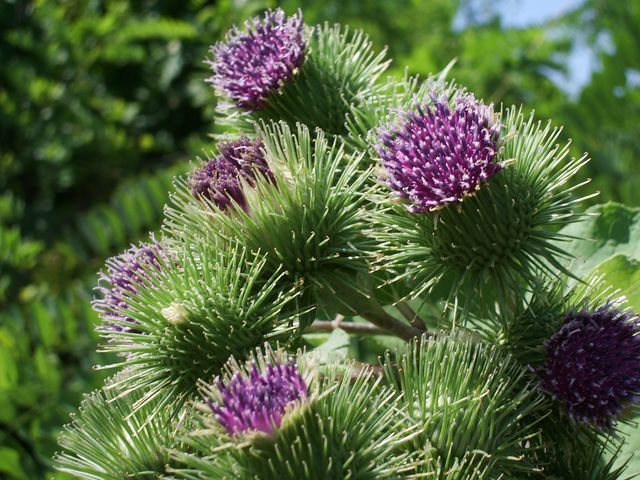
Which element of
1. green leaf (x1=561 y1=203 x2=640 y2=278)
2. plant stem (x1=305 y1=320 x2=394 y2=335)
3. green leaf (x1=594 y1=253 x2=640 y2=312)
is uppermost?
green leaf (x1=561 y1=203 x2=640 y2=278)

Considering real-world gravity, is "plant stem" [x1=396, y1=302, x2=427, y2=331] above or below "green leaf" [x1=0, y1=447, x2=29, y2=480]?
above

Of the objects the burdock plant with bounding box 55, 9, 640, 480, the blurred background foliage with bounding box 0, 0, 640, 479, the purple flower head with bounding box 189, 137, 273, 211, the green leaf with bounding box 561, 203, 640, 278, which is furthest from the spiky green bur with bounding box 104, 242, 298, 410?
the blurred background foliage with bounding box 0, 0, 640, 479

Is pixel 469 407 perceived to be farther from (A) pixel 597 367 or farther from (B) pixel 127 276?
(B) pixel 127 276

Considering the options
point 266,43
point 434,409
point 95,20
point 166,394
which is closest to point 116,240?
point 95,20

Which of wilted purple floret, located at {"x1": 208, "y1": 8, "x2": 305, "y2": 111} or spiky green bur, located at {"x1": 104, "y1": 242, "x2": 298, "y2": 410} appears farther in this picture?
wilted purple floret, located at {"x1": 208, "y1": 8, "x2": 305, "y2": 111}

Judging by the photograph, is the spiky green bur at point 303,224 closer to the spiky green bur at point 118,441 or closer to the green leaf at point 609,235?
the spiky green bur at point 118,441

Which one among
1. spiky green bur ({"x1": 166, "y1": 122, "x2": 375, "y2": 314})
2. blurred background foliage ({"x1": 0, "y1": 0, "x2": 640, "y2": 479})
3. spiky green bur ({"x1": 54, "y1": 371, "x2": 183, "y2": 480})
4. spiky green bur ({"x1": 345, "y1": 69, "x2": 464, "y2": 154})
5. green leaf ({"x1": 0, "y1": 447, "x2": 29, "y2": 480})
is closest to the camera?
spiky green bur ({"x1": 54, "y1": 371, "x2": 183, "y2": 480})

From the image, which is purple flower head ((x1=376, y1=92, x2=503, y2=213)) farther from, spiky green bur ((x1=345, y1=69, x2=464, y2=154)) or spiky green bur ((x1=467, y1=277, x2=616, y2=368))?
spiky green bur ((x1=467, y1=277, x2=616, y2=368))

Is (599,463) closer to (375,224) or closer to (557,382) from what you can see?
(557,382)
